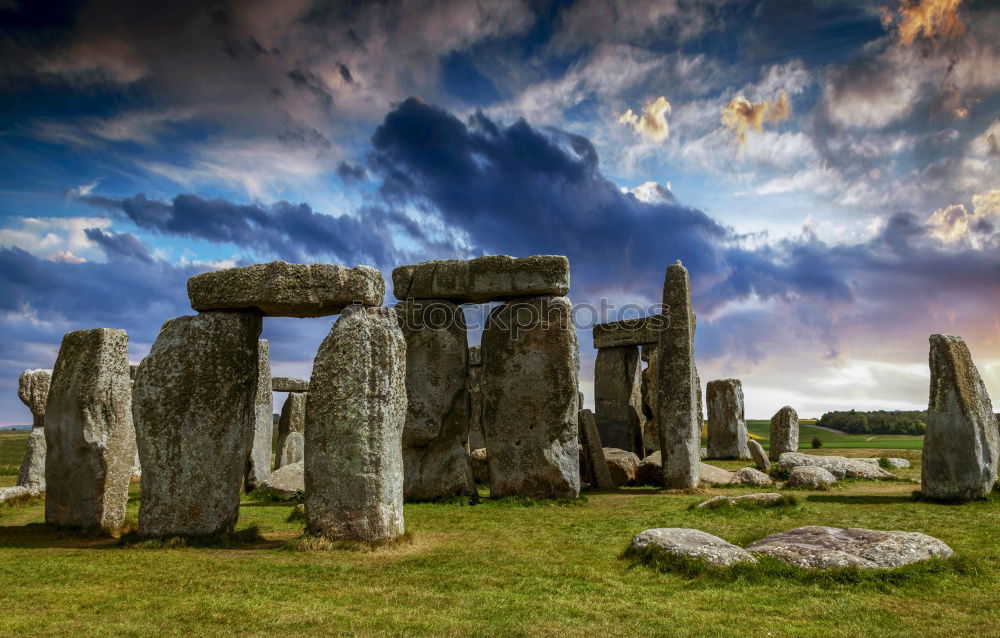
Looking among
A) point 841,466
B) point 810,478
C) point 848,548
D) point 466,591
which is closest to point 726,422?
point 841,466

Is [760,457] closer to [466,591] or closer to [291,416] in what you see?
[291,416]

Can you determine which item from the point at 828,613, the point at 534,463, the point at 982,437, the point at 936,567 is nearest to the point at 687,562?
the point at 828,613

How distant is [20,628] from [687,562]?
5.76m

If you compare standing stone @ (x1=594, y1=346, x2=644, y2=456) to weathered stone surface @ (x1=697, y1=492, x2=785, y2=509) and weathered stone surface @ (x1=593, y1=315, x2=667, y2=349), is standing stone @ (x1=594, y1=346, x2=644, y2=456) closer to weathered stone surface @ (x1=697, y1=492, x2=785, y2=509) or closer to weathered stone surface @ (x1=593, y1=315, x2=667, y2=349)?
weathered stone surface @ (x1=593, y1=315, x2=667, y2=349)

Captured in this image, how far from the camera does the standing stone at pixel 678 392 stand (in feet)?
49.6

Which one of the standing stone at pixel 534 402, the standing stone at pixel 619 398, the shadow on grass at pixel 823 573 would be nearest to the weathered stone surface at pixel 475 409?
the standing stone at pixel 619 398

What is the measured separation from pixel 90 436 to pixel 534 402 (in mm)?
7210

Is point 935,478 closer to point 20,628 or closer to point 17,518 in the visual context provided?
point 20,628

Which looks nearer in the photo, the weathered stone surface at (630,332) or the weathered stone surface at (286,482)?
the weathered stone surface at (286,482)

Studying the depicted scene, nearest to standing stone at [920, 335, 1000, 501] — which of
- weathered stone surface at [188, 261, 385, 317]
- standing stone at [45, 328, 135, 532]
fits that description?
weathered stone surface at [188, 261, 385, 317]

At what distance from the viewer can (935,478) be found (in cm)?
1206

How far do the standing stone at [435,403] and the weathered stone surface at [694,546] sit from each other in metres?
6.40

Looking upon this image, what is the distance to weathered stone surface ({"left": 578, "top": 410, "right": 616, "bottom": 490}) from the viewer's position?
15789mm

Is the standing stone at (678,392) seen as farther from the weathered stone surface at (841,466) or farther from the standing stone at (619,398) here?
the standing stone at (619,398)
